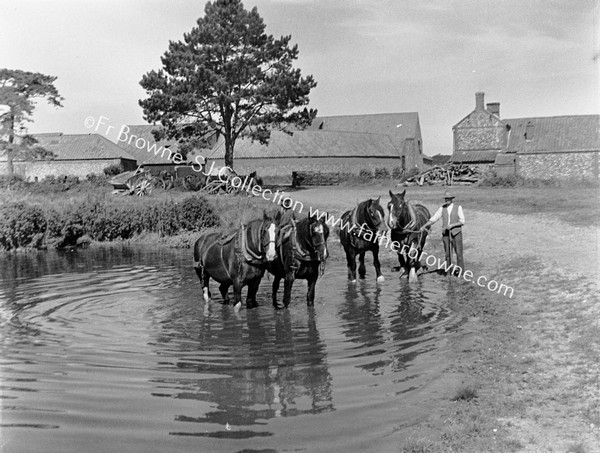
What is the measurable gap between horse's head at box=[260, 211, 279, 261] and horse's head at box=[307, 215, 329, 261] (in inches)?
24.0

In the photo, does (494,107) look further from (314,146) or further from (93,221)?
(93,221)

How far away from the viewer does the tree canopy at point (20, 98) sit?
3036 centimetres

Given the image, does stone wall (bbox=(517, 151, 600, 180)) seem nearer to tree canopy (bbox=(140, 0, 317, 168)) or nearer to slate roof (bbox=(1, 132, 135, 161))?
tree canopy (bbox=(140, 0, 317, 168))

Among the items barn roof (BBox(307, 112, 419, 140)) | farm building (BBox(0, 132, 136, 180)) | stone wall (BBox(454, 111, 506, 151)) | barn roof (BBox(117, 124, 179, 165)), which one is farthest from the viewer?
barn roof (BBox(307, 112, 419, 140))

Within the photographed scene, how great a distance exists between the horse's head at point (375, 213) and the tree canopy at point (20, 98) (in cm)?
2209

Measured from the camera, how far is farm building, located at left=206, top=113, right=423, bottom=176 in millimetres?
68688

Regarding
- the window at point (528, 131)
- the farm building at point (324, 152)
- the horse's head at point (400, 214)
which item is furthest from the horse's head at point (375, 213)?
the farm building at point (324, 152)

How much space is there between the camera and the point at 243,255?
1015 cm

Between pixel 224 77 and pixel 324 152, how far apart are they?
33.4m

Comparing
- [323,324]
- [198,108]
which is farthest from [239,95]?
[323,324]

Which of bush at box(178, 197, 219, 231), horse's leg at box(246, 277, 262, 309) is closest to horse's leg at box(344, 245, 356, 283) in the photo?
horse's leg at box(246, 277, 262, 309)

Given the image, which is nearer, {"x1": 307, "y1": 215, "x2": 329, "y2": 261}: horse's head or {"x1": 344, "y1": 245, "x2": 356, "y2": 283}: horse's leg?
{"x1": 307, "y1": 215, "x2": 329, "y2": 261}: horse's head

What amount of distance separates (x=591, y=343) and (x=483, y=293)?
179 inches

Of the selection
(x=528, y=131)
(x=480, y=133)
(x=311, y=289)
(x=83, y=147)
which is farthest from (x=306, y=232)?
(x=83, y=147)
